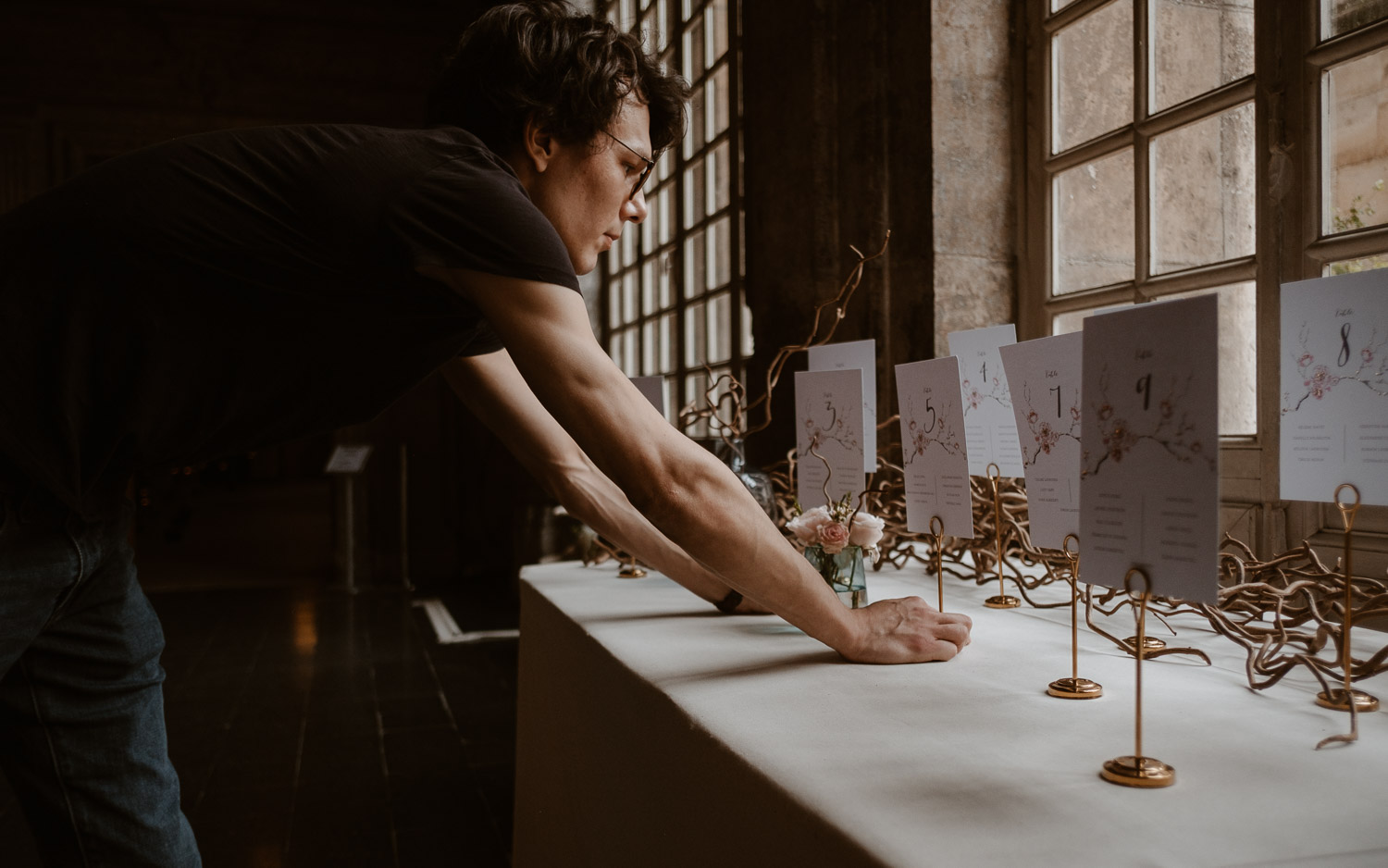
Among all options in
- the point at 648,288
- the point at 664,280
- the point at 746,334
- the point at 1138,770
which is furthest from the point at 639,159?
the point at 648,288

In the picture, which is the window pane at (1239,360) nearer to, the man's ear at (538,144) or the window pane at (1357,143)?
the window pane at (1357,143)

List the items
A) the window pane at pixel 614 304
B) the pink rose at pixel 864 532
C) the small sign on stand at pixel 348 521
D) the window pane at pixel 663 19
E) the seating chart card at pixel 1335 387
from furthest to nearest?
the small sign on stand at pixel 348 521 < the window pane at pixel 614 304 < the window pane at pixel 663 19 < the pink rose at pixel 864 532 < the seating chart card at pixel 1335 387

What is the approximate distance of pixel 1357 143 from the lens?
1.33 metres

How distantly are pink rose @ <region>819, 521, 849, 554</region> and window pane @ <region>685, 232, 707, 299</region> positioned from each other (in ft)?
9.94

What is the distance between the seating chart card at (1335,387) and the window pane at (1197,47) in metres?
1.01

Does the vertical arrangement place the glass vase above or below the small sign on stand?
above

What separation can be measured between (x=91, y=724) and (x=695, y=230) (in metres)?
3.42

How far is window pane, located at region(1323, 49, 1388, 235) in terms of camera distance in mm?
1306

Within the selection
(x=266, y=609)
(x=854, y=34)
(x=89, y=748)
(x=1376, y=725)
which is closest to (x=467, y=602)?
(x=266, y=609)

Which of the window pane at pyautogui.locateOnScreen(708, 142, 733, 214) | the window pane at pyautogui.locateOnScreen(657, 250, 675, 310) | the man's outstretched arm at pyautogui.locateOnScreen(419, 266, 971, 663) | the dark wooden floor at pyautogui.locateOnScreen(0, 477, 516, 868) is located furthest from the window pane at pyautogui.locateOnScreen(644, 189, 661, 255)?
the man's outstretched arm at pyautogui.locateOnScreen(419, 266, 971, 663)

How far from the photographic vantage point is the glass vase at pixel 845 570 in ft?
3.86

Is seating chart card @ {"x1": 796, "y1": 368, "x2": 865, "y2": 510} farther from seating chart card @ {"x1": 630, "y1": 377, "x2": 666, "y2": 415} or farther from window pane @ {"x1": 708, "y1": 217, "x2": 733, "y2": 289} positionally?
window pane @ {"x1": 708, "y1": 217, "x2": 733, "y2": 289}

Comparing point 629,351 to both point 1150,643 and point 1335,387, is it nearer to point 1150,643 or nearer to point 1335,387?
point 1150,643

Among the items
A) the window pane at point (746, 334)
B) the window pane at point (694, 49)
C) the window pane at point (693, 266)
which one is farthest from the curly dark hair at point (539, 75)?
the window pane at point (694, 49)
